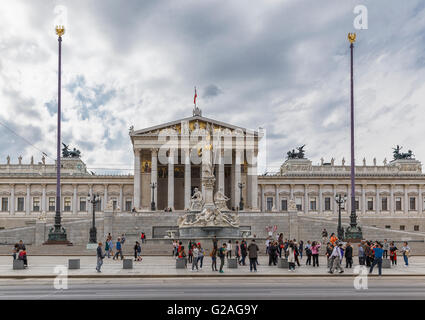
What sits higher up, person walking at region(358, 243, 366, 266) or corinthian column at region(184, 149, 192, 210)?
corinthian column at region(184, 149, 192, 210)

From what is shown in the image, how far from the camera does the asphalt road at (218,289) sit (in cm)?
1689

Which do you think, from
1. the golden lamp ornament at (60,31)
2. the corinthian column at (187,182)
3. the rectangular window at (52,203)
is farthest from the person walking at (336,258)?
the rectangular window at (52,203)

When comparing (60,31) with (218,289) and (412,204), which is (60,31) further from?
(412,204)

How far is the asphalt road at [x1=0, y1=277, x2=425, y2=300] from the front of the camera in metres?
16.9

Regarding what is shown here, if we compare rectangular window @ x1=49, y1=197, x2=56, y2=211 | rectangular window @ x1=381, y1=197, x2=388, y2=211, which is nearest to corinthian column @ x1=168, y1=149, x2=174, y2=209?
rectangular window @ x1=49, y1=197, x2=56, y2=211

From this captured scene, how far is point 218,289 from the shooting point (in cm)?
1909

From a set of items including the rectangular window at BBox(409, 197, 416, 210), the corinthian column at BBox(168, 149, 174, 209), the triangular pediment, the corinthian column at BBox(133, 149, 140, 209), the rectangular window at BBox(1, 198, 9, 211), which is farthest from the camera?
the rectangular window at BBox(409, 197, 416, 210)

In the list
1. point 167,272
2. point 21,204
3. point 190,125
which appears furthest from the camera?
point 21,204

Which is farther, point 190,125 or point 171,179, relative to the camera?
point 190,125

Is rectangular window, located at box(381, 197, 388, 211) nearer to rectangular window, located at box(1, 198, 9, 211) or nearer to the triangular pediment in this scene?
the triangular pediment

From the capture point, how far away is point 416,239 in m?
56.5

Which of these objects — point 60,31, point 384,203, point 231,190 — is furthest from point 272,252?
point 384,203
